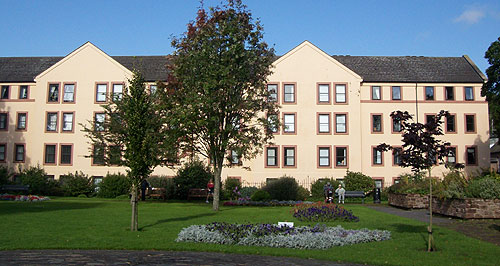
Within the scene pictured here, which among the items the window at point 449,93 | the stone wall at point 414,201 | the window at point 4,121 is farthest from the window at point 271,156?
the window at point 4,121

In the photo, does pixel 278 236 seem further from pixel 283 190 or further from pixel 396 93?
pixel 396 93

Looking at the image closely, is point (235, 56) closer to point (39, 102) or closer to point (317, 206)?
point (317, 206)

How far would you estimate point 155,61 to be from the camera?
4759cm

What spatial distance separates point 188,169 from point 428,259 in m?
27.3

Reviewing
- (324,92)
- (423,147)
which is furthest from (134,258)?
(324,92)

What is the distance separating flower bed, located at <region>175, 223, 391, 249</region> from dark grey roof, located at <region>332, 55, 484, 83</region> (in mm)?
32152

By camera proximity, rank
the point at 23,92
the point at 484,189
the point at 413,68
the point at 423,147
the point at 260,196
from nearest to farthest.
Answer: the point at 423,147
the point at 484,189
the point at 260,196
the point at 23,92
the point at 413,68

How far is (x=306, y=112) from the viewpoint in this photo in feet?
139

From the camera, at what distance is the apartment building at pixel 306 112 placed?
139 feet

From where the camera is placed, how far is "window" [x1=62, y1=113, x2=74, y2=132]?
4328cm

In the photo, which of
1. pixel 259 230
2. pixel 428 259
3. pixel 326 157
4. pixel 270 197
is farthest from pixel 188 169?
pixel 428 259

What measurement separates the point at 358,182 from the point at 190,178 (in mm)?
14344

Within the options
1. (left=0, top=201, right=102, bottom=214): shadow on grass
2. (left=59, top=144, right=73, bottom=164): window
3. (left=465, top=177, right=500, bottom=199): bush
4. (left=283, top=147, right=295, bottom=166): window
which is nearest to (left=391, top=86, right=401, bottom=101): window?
(left=283, top=147, right=295, bottom=166): window

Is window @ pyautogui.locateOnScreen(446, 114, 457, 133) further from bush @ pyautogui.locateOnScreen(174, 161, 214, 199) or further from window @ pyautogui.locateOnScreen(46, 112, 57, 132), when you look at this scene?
window @ pyautogui.locateOnScreen(46, 112, 57, 132)
